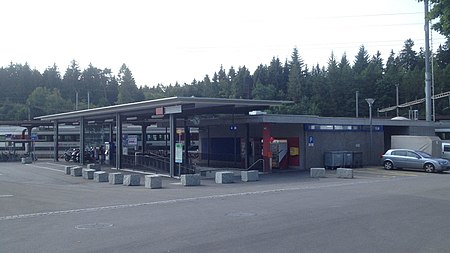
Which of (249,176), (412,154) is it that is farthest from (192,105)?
(412,154)

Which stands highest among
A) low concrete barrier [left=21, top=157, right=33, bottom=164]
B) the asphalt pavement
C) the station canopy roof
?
the station canopy roof

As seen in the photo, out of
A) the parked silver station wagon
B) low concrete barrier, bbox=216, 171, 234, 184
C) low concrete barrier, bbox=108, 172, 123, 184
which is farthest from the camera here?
the parked silver station wagon

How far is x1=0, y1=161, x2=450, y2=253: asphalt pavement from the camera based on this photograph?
1018 cm

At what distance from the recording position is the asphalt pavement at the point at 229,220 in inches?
401

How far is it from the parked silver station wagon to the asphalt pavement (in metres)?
12.2

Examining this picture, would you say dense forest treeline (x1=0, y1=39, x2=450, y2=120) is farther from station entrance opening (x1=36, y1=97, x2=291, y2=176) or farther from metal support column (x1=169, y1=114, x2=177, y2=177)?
A: metal support column (x1=169, y1=114, x2=177, y2=177)

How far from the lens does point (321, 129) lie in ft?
126

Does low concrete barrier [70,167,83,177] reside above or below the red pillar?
below

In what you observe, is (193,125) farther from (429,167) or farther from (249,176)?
(429,167)

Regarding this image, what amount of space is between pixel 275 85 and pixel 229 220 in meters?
109

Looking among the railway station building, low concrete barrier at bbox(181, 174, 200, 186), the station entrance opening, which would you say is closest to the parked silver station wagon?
the railway station building

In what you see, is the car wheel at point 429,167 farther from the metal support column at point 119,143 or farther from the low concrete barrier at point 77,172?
the low concrete barrier at point 77,172

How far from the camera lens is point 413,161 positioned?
35.8 m

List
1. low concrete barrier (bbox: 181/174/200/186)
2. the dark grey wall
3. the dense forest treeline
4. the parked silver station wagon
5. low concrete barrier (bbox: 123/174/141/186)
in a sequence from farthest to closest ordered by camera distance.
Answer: the dense forest treeline
the dark grey wall
the parked silver station wagon
low concrete barrier (bbox: 123/174/141/186)
low concrete barrier (bbox: 181/174/200/186)
